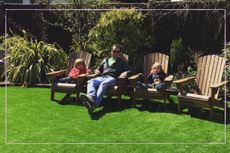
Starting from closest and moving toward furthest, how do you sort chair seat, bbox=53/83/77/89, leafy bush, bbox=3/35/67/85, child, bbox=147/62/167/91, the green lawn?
the green lawn → child, bbox=147/62/167/91 → chair seat, bbox=53/83/77/89 → leafy bush, bbox=3/35/67/85

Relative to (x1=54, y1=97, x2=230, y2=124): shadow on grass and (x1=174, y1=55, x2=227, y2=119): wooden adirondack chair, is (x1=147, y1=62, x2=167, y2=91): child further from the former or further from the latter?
(x1=174, y1=55, x2=227, y2=119): wooden adirondack chair

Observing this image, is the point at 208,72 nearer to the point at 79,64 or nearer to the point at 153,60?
the point at 153,60

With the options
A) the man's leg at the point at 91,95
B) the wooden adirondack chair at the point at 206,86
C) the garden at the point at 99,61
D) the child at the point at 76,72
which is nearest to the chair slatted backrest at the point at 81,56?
A: the child at the point at 76,72

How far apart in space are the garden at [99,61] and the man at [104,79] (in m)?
0.21

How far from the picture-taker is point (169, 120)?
316 inches

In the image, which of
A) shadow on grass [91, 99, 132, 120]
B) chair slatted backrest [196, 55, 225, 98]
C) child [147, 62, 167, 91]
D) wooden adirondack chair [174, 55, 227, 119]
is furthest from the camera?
child [147, 62, 167, 91]

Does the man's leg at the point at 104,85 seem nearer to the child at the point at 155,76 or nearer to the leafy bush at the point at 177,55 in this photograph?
the child at the point at 155,76

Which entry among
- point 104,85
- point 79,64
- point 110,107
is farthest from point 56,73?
point 110,107

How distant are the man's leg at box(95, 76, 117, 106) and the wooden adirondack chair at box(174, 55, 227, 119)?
135 cm

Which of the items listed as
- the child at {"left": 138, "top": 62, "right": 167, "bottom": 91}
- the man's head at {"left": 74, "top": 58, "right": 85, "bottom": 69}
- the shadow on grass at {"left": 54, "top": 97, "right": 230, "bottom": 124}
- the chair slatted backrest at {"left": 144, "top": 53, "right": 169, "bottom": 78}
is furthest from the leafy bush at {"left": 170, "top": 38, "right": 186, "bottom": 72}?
the man's head at {"left": 74, "top": 58, "right": 85, "bottom": 69}

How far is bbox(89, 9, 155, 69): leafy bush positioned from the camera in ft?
37.6

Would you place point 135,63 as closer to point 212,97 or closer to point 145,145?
point 212,97

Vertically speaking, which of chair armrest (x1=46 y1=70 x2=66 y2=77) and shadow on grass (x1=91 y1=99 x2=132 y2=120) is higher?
chair armrest (x1=46 y1=70 x2=66 y2=77)

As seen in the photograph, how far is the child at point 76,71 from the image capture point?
980 cm
